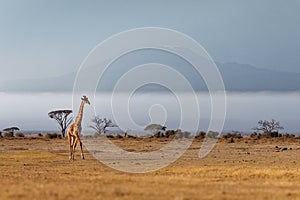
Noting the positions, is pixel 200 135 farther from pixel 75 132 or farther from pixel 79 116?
pixel 75 132

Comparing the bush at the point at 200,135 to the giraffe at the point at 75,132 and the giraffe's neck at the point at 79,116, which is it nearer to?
the giraffe's neck at the point at 79,116

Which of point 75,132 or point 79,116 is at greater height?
point 79,116

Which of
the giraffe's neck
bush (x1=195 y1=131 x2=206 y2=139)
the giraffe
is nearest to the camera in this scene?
the giraffe

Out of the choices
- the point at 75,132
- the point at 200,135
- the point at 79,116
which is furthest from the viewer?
the point at 200,135

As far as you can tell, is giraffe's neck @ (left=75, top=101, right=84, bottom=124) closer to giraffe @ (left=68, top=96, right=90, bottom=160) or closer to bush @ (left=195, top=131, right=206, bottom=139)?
giraffe @ (left=68, top=96, right=90, bottom=160)

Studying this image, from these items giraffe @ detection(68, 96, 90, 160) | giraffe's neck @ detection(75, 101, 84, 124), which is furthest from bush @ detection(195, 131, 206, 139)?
giraffe @ detection(68, 96, 90, 160)

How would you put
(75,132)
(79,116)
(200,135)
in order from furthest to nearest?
→ (200,135) → (79,116) → (75,132)

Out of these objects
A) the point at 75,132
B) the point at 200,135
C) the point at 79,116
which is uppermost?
the point at 79,116

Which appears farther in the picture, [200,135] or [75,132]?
[200,135]

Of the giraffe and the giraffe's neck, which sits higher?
the giraffe's neck

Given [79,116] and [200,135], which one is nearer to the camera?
[79,116]

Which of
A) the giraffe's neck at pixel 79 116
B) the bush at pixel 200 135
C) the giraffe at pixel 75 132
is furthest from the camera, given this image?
the bush at pixel 200 135

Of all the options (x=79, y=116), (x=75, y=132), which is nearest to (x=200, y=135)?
(x=79, y=116)

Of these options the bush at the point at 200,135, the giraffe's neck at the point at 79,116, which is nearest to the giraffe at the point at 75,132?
the giraffe's neck at the point at 79,116
